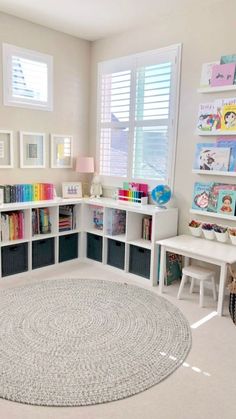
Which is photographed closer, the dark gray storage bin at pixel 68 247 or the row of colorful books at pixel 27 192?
the row of colorful books at pixel 27 192

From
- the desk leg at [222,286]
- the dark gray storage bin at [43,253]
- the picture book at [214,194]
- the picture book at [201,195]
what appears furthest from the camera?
the dark gray storage bin at [43,253]

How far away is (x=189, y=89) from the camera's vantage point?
3.42m

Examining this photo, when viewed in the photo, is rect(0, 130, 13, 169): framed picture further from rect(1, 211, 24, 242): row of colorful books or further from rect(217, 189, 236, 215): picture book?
rect(217, 189, 236, 215): picture book

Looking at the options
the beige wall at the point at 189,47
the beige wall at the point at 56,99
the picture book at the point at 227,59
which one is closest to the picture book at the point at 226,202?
the beige wall at the point at 189,47

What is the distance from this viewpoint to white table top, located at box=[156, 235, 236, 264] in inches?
111

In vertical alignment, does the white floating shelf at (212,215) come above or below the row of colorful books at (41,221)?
above

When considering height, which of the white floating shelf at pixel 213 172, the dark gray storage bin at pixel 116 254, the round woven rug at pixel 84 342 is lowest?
the round woven rug at pixel 84 342

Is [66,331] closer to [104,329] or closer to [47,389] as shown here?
[104,329]

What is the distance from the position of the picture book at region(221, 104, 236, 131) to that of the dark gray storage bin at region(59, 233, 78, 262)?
211 cm

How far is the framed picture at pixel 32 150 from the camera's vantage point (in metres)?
3.82

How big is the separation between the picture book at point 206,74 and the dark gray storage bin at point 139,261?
5.68ft

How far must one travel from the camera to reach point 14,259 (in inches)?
139

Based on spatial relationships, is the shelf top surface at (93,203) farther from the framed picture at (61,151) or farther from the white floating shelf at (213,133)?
the white floating shelf at (213,133)

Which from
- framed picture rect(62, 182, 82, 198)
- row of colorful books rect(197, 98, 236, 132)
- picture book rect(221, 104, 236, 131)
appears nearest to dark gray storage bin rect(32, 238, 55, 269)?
framed picture rect(62, 182, 82, 198)
